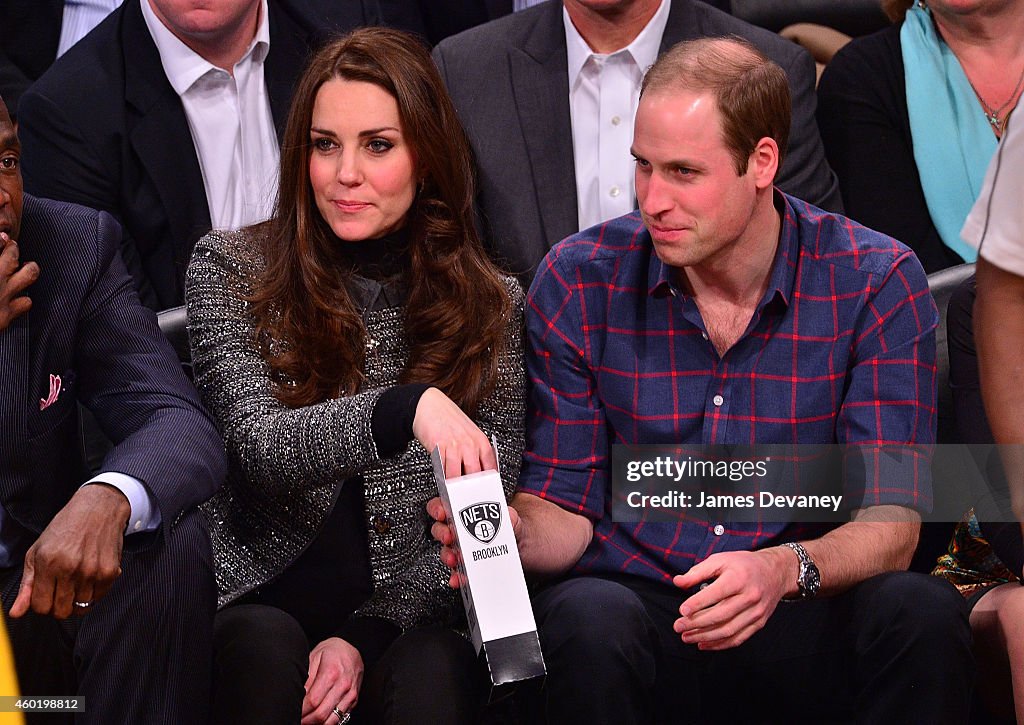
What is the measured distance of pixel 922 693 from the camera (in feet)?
5.64

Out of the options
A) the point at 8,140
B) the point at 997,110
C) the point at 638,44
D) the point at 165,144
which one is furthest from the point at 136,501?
the point at 997,110

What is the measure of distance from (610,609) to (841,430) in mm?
446

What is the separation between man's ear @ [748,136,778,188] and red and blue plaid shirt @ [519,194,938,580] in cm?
8

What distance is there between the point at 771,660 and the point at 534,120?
1.06m

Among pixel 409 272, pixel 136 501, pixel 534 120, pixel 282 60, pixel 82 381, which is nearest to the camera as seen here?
pixel 136 501

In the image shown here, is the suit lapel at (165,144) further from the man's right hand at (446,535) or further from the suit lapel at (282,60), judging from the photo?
the man's right hand at (446,535)

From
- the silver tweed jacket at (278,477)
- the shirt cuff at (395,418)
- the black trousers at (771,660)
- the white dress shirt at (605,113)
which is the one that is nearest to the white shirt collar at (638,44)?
the white dress shirt at (605,113)

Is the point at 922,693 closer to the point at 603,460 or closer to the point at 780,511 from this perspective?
the point at 780,511

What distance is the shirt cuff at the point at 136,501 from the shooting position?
1711 millimetres

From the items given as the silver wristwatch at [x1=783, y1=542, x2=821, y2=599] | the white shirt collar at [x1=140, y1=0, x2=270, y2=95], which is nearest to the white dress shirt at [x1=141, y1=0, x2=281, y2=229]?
the white shirt collar at [x1=140, y1=0, x2=270, y2=95]

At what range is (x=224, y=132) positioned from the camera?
100.0 inches

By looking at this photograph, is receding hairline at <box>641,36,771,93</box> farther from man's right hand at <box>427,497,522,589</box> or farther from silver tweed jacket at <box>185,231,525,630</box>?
man's right hand at <box>427,497,522,589</box>

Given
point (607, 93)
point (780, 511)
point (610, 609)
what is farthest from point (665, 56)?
point (610, 609)

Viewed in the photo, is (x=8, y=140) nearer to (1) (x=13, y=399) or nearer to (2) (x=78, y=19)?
(1) (x=13, y=399)
